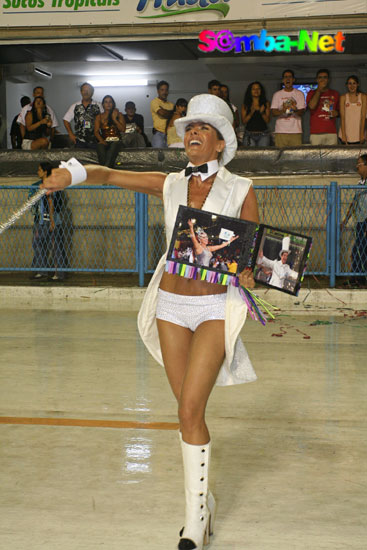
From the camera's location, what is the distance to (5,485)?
11.8 feet

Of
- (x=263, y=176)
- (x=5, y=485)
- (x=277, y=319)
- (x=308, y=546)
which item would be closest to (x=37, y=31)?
(x=263, y=176)

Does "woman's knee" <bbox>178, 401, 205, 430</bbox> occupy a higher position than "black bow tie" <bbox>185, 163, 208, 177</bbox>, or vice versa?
"black bow tie" <bbox>185, 163, 208, 177</bbox>

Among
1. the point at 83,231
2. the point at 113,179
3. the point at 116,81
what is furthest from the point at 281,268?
the point at 116,81

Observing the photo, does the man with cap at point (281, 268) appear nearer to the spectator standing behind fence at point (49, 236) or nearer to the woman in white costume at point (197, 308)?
the woman in white costume at point (197, 308)

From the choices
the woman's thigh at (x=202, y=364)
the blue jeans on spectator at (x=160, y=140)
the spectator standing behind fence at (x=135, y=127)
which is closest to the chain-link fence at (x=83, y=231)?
the blue jeans on spectator at (x=160, y=140)

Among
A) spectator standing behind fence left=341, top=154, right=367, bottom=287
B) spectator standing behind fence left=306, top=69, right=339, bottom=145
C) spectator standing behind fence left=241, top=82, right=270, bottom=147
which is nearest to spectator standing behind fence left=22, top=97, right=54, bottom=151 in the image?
spectator standing behind fence left=241, top=82, right=270, bottom=147

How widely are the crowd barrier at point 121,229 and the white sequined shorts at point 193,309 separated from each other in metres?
6.57

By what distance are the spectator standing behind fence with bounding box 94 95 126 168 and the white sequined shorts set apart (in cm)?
804

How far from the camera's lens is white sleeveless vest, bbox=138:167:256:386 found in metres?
3.01

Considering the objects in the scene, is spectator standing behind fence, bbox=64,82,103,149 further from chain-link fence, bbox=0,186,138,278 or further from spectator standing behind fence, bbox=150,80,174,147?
chain-link fence, bbox=0,186,138,278

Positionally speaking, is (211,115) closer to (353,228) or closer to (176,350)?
(176,350)

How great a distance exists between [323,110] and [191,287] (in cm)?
882

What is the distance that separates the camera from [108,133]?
37.2 ft

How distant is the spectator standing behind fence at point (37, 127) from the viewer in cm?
1188
